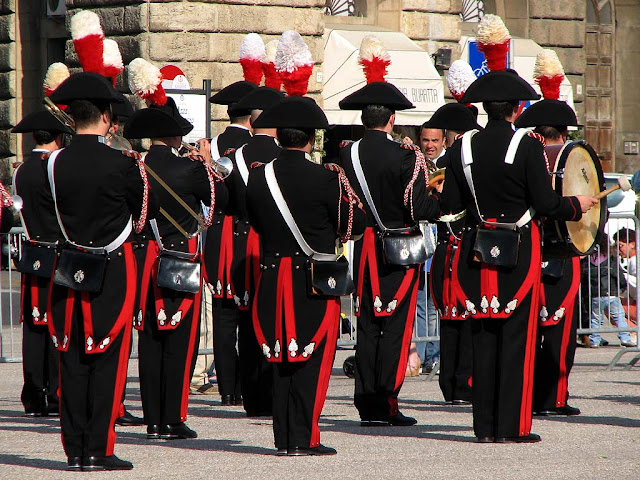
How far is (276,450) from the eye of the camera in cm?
856

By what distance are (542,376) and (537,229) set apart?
1517 mm

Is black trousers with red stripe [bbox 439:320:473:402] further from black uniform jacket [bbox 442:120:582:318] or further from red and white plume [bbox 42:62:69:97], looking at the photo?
red and white plume [bbox 42:62:69:97]

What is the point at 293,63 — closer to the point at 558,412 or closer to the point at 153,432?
the point at 153,432

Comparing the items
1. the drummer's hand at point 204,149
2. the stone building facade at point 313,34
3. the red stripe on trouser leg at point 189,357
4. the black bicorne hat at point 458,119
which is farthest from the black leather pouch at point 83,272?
the stone building facade at point 313,34

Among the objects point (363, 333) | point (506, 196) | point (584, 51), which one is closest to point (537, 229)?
point (506, 196)

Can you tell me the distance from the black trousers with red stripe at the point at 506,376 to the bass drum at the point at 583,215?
2.25ft

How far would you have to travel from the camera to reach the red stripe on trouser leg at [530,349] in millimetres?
8695

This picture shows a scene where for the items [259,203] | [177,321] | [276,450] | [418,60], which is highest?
[418,60]

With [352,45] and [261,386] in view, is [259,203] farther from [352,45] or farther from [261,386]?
[352,45]

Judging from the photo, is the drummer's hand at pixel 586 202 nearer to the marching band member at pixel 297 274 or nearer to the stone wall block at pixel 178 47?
the marching band member at pixel 297 274

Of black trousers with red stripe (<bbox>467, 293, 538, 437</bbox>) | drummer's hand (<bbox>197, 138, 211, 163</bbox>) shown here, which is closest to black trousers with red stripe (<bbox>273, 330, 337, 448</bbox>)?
black trousers with red stripe (<bbox>467, 293, 538, 437</bbox>)

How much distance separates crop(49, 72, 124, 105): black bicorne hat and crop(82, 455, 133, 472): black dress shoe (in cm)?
182

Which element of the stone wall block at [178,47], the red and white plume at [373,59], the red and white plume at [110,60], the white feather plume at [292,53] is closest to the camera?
the red and white plume at [110,60]

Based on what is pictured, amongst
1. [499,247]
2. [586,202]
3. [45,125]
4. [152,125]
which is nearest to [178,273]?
[152,125]
